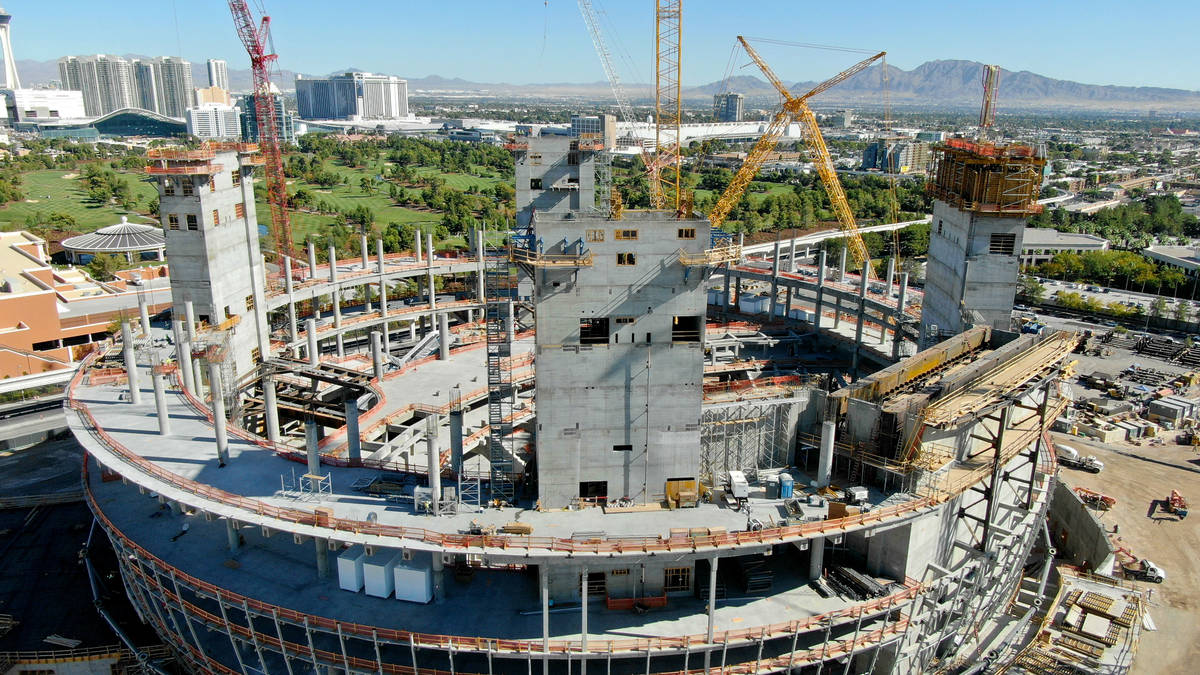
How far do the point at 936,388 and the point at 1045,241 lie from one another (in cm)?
13075

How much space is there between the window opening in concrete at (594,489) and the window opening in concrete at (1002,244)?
36.7 metres

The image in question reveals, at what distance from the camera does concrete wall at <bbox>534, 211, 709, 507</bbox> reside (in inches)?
1553

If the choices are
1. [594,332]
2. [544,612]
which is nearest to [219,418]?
[594,332]

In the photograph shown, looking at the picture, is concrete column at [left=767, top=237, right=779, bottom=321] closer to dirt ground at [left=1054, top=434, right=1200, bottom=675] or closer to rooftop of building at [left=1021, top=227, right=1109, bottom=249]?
dirt ground at [left=1054, top=434, right=1200, bottom=675]

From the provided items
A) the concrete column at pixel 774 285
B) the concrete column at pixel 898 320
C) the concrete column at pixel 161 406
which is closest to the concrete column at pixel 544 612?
the concrete column at pixel 161 406

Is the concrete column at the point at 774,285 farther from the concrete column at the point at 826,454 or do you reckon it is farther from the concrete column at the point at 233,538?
the concrete column at the point at 233,538

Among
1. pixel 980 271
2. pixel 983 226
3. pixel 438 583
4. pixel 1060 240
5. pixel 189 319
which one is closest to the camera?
pixel 438 583

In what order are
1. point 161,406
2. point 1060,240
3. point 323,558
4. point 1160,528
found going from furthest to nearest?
point 1060,240 → point 1160,528 → point 161,406 → point 323,558

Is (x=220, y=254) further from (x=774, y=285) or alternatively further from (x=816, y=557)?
(x=774, y=285)

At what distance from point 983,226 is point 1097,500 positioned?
26645 millimetres

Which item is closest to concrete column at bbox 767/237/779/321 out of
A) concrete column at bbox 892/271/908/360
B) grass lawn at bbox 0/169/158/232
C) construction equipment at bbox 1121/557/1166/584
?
Result: concrete column at bbox 892/271/908/360

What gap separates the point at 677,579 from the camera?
1596 inches

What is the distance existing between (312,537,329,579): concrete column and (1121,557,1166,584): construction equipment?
179 feet

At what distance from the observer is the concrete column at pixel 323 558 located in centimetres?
3966
